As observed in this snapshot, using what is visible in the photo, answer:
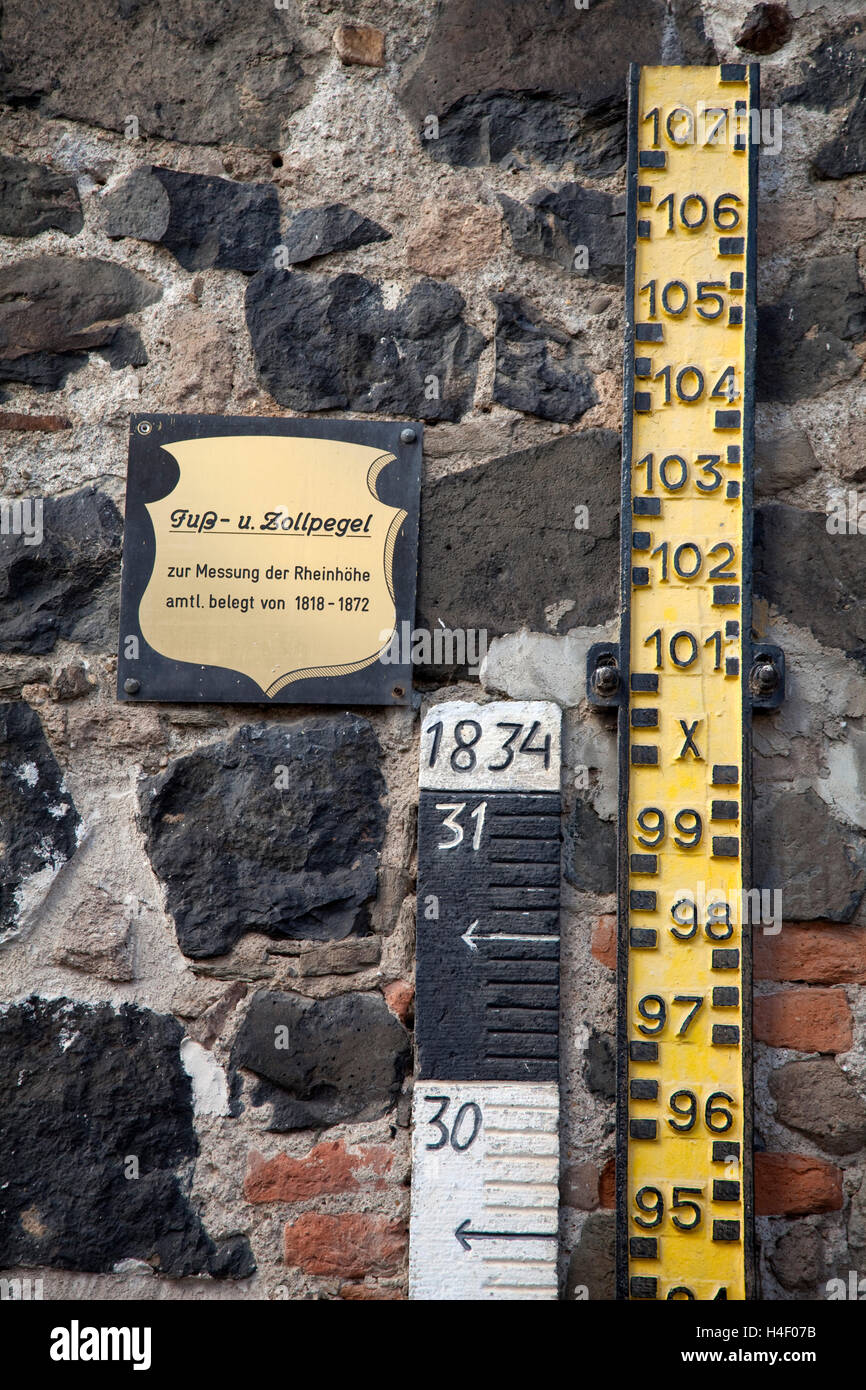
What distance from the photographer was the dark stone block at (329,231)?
179cm

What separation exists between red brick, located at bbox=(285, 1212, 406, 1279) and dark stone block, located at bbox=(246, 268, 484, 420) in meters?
1.37

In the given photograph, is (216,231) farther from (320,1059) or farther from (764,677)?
(320,1059)

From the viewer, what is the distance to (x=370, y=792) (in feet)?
5.60

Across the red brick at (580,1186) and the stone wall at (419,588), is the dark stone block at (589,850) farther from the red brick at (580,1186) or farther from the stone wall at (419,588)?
the red brick at (580,1186)

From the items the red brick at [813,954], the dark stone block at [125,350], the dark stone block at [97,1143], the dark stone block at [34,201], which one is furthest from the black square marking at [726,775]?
the dark stone block at [34,201]

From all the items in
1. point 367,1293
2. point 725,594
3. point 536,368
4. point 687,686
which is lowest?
point 367,1293

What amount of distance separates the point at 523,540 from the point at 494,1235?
113 centimetres

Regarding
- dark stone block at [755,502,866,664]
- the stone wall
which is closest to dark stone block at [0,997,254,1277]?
the stone wall

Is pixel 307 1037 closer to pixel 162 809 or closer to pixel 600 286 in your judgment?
pixel 162 809

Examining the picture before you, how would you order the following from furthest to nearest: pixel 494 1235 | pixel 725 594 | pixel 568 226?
1. pixel 568 226
2. pixel 725 594
3. pixel 494 1235

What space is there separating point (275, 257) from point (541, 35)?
0.62 meters

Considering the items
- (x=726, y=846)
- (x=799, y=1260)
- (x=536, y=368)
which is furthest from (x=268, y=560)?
(x=799, y=1260)

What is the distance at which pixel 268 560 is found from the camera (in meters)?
1.73

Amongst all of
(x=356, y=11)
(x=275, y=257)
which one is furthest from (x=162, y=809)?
(x=356, y=11)
